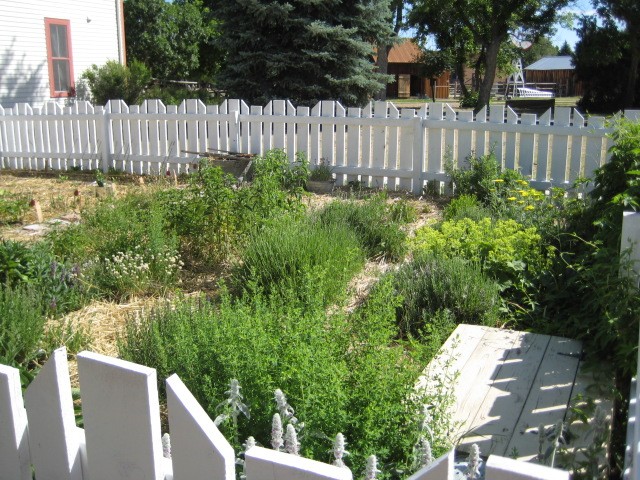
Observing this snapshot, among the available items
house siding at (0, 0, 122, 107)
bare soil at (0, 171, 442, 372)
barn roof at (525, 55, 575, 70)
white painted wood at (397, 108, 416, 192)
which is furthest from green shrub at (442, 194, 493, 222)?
barn roof at (525, 55, 575, 70)

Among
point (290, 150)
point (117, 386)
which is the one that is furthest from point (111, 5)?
point (117, 386)

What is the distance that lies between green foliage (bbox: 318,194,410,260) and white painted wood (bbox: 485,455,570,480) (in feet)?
14.5

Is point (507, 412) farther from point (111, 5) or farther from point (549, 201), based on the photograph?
point (111, 5)

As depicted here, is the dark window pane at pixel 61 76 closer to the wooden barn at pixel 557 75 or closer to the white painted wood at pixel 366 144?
the white painted wood at pixel 366 144

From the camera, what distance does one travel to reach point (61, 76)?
1780 cm

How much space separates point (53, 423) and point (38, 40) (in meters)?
17.1

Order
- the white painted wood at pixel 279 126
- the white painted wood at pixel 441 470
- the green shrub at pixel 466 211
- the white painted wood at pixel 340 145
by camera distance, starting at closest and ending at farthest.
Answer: the white painted wood at pixel 441 470 < the green shrub at pixel 466 211 < the white painted wood at pixel 340 145 < the white painted wood at pixel 279 126

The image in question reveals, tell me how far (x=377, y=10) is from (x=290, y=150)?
6.83 metres

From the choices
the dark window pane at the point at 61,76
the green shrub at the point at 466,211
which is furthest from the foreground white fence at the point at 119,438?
the dark window pane at the point at 61,76

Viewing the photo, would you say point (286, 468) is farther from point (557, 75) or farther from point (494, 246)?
point (557, 75)

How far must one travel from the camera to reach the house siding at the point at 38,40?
16.2 m

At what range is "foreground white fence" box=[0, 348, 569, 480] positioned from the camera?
4.73ft

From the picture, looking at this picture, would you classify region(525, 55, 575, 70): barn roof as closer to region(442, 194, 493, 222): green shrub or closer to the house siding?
the house siding

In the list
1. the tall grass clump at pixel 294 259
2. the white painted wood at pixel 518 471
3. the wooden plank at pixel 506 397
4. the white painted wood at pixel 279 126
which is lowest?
the wooden plank at pixel 506 397
